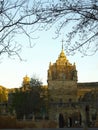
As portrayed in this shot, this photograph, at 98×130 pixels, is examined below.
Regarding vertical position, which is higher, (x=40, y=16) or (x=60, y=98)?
(x=60, y=98)

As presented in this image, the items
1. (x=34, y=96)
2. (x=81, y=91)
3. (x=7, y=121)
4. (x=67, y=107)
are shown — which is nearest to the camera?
(x=7, y=121)

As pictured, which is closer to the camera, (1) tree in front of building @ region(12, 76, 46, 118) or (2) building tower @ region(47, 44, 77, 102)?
(1) tree in front of building @ region(12, 76, 46, 118)

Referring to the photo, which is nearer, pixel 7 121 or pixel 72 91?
pixel 7 121

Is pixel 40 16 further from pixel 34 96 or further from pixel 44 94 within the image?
pixel 44 94

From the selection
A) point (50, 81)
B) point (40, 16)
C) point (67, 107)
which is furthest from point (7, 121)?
point (50, 81)

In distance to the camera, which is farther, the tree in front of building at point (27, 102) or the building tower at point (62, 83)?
the building tower at point (62, 83)

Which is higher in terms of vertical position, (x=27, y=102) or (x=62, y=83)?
(x=62, y=83)

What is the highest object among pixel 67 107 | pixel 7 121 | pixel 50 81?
pixel 50 81

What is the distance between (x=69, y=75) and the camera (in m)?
96.9

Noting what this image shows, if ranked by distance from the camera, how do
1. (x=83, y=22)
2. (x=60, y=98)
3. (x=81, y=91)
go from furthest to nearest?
(x=81, y=91), (x=60, y=98), (x=83, y=22)

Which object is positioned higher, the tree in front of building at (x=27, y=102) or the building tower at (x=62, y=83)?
the building tower at (x=62, y=83)

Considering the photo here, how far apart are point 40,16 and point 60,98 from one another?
8304 centimetres

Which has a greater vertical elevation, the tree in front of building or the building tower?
the building tower

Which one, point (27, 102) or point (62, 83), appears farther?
point (62, 83)
